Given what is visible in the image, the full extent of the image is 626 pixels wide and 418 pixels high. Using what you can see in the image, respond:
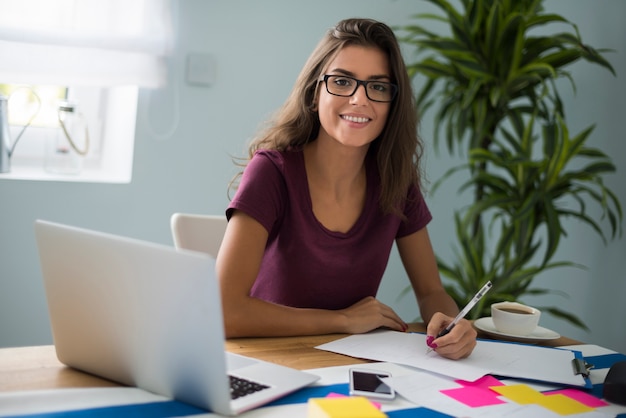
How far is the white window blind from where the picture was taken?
218 cm

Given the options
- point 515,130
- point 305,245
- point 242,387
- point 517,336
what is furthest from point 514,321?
point 515,130

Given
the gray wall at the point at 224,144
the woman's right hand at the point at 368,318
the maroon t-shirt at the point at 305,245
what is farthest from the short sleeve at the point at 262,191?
the gray wall at the point at 224,144

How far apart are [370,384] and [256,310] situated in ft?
1.21

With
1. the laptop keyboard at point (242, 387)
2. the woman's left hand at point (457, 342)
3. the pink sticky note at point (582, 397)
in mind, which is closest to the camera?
the laptop keyboard at point (242, 387)

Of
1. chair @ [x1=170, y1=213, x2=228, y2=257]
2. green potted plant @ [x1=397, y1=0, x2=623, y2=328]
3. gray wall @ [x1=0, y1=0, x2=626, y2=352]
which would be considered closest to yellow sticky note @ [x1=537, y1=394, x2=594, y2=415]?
chair @ [x1=170, y1=213, x2=228, y2=257]

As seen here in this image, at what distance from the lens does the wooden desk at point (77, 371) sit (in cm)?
102

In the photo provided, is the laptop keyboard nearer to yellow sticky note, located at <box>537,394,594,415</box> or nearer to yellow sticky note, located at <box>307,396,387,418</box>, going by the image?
yellow sticky note, located at <box>307,396,387,418</box>

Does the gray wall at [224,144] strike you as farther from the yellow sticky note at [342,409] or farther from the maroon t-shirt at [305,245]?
the yellow sticky note at [342,409]

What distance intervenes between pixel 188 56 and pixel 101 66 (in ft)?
0.99

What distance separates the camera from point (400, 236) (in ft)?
5.86

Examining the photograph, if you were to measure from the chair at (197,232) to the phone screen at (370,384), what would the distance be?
2.45ft

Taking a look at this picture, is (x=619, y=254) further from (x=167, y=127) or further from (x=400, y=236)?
(x=167, y=127)

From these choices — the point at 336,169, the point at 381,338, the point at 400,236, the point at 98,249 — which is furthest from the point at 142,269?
the point at 400,236

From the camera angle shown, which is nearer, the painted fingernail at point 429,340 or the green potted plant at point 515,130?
the painted fingernail at point 429,340
